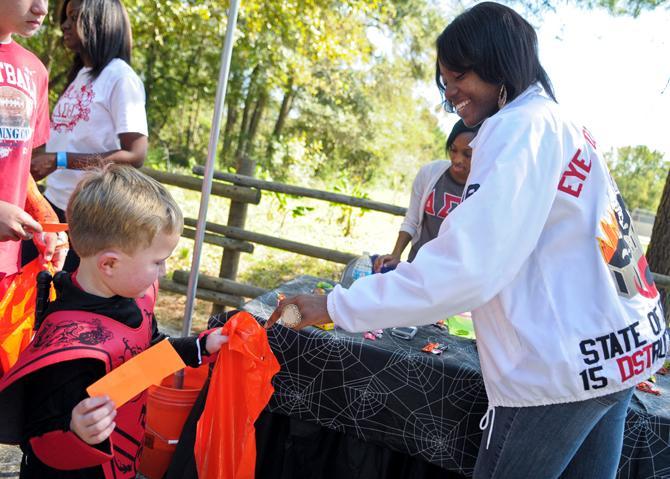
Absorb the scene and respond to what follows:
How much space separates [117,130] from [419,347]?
1.61 meters

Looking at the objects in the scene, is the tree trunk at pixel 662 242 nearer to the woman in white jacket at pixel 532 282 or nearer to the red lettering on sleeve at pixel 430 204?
the red lettering on sleeve at pixel 430 204

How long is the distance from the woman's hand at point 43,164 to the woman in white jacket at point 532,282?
5.18 ft

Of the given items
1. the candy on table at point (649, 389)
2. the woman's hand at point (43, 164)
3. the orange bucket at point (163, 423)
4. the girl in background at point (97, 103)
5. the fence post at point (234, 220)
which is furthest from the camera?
the fence post at point (234, 220)

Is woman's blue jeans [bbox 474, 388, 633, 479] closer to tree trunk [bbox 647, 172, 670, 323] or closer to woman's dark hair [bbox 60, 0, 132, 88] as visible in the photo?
woman's dark hair [bbox 60, 0, 132, 88]

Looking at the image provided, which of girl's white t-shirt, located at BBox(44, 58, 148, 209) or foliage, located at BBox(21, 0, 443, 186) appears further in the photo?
foliage, located at BBox(21, 0, 443, 186)

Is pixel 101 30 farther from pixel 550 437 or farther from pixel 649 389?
pixel 649 389

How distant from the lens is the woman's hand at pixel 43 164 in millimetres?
2275

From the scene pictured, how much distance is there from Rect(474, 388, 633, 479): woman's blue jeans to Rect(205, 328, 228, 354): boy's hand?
31.9 inches

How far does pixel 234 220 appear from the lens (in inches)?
187

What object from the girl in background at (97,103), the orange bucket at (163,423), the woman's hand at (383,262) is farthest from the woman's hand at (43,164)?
the woman's hand at (383,262)

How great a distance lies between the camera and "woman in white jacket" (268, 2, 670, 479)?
46.4 inches

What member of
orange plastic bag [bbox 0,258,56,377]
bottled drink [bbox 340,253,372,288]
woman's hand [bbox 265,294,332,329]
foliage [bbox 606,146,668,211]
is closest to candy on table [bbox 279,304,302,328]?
woman's hand [bbox 265,294,332,329]

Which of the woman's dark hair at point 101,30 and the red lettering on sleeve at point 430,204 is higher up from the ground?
the woman's dark hair at point 101,30

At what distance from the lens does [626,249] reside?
1313mm
